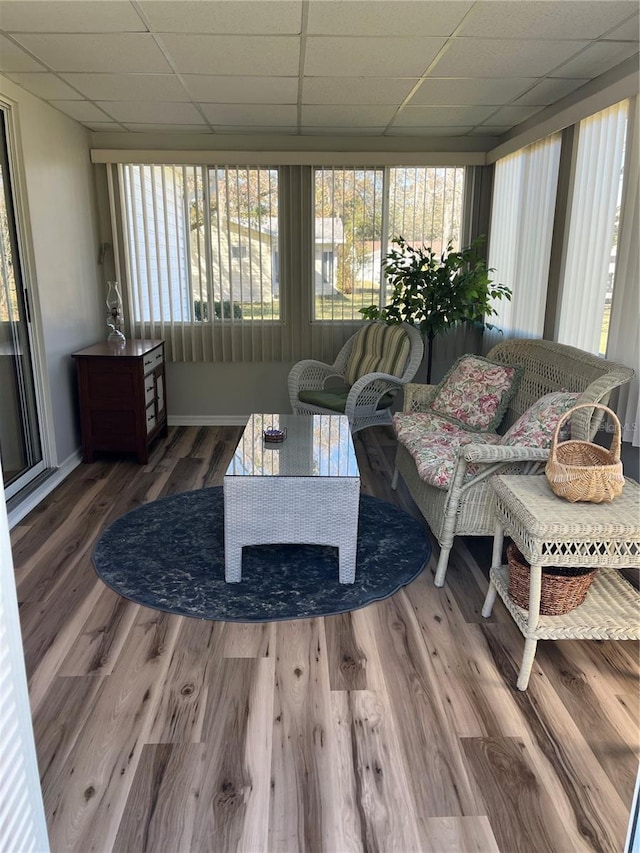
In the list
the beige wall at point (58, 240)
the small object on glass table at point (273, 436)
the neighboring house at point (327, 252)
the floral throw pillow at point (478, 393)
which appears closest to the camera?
the small object on glass table at point (273, 436)

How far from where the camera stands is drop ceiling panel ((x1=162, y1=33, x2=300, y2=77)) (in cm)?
260

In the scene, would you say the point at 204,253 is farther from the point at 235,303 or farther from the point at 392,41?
the point at 392,41

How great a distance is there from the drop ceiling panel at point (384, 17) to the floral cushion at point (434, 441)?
68.7 inches

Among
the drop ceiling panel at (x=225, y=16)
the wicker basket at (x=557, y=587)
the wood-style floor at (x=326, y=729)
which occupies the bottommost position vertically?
the wood-style floor at (x=326, y=729)

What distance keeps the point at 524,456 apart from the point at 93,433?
2.92 meters

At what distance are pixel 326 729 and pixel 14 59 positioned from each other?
327cm

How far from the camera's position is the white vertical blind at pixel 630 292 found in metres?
2.62

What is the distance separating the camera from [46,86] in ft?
10.8

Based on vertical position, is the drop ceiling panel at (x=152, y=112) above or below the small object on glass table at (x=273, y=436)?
above

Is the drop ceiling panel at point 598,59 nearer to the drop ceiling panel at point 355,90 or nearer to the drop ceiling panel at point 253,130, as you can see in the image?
the drop ceiling panel at point 355,90

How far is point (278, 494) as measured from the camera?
Answer: 2.44 m

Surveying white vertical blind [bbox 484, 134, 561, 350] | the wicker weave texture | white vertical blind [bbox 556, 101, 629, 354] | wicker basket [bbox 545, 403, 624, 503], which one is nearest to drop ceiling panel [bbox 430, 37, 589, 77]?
white vertical blind [bbox 556, 101, 629, 354]

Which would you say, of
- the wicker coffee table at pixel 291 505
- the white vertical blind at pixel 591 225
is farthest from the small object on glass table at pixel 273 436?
the white vertical blind at pixel 591 225

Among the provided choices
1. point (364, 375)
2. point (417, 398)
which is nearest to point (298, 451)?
point (417, 398)
